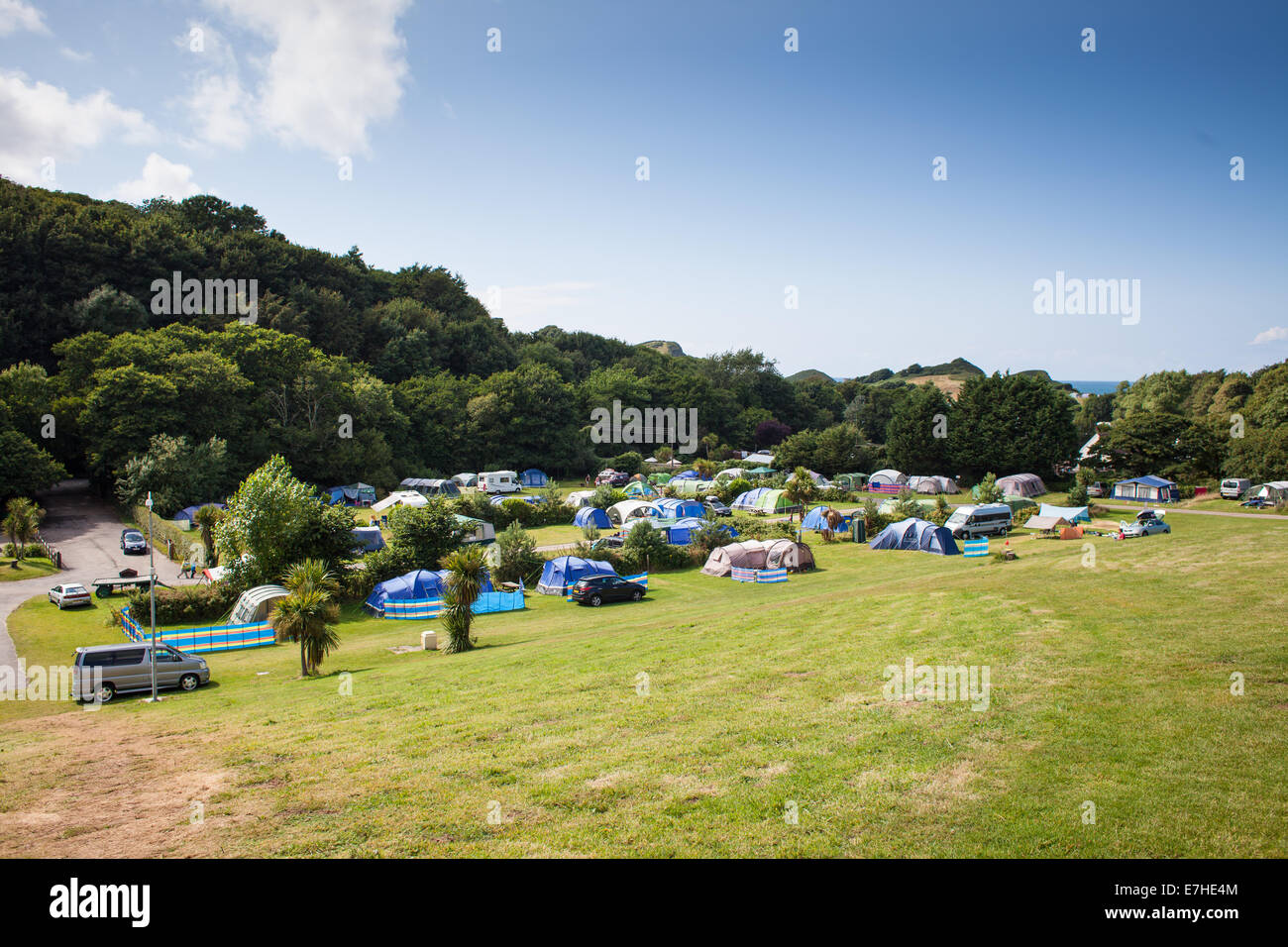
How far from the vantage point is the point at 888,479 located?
58.0m

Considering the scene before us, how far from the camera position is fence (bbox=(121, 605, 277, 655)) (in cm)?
2020

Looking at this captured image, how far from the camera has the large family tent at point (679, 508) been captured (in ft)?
138

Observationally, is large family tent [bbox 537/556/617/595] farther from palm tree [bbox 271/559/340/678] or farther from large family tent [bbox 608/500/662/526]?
large family tent [bbox 608/500/662/526]

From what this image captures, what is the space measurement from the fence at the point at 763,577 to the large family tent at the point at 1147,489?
3174 centimetres

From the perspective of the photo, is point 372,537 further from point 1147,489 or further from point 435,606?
point 1147,489

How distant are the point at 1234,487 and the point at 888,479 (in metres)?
21.8

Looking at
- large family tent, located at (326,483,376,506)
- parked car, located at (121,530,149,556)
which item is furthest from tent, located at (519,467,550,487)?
parked car, located at (121,530,149,556)

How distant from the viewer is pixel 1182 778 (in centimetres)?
703

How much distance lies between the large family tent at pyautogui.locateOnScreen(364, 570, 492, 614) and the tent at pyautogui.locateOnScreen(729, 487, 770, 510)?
25.3 metres

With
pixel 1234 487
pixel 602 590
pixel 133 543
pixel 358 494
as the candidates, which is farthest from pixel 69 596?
pixel 1234 487

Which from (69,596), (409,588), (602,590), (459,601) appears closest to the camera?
(459,601)

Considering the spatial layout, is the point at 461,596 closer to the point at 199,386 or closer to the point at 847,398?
the point at 199,386
